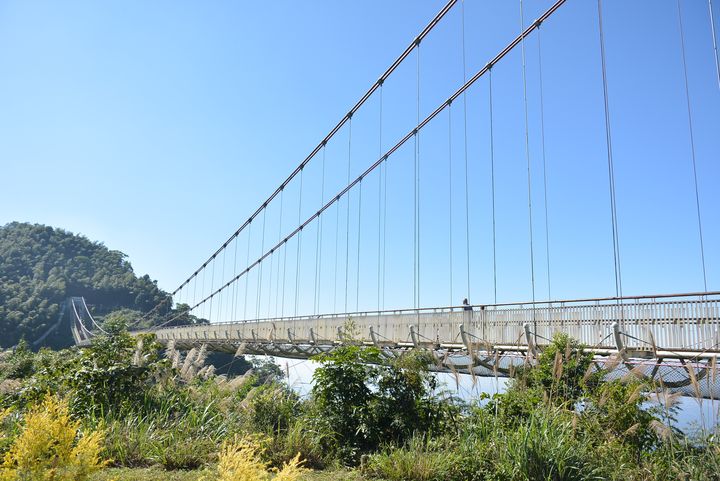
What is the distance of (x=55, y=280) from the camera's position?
8288cm

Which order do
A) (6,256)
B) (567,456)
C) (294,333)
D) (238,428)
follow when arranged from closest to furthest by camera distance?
(567,456)
(238,428)
(294,333)
(6,256)

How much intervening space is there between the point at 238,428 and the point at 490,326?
6.26 m

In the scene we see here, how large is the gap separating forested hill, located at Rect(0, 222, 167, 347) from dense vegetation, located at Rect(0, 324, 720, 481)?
68.7m

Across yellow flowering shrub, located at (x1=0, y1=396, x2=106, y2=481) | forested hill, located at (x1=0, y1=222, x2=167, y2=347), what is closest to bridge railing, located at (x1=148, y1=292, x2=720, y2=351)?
yellow flowering shrub, located at (x1=0, y1=396, x2=106, y2=481)

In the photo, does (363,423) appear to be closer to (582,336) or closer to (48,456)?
(48,456)

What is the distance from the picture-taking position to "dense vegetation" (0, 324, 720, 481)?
421 cm

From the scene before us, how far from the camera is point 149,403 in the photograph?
6.35 meters

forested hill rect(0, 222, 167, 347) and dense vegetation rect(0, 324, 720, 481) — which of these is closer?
dense vegetation rect(0, 324, 720, 481)

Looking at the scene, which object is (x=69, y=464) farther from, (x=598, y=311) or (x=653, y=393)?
(x=598, y=311)

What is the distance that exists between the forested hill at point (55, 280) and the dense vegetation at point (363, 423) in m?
68.7

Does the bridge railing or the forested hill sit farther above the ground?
the forested hill

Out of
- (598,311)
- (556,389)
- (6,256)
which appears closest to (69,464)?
(556,389)

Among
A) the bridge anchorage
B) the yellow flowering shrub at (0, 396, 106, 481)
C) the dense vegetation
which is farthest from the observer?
the bridge anchorage

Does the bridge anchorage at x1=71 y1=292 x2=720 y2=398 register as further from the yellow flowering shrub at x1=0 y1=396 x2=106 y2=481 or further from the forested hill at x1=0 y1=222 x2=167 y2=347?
the forested hill at x1=0 y1=222 x2=167 y2=347
